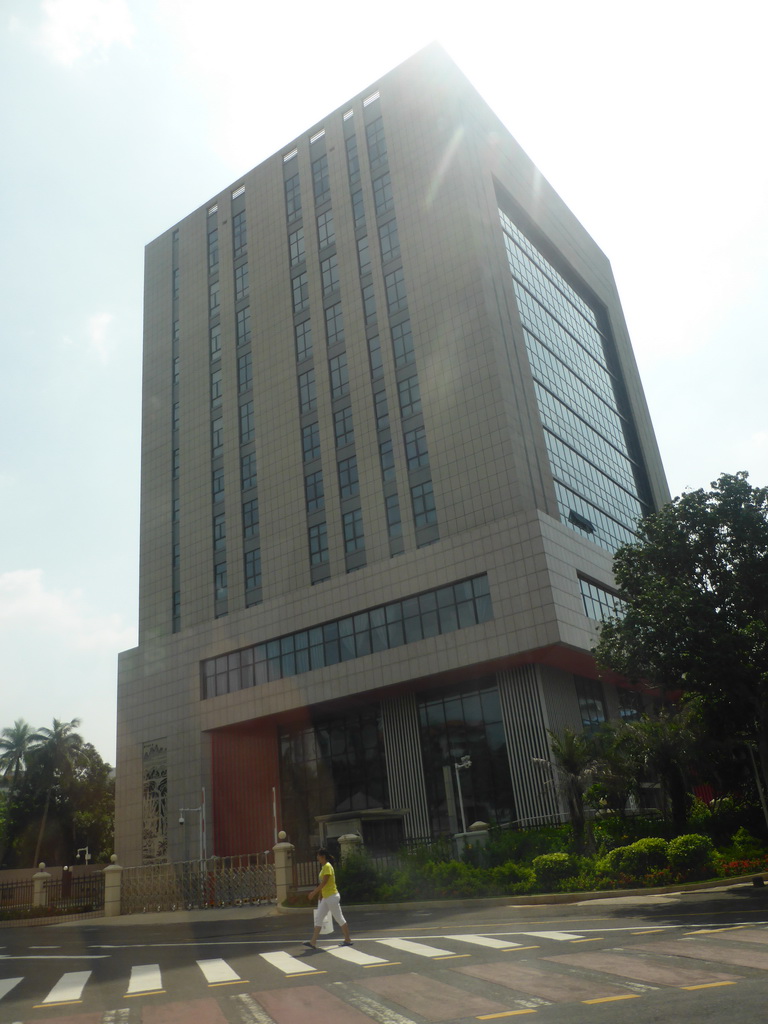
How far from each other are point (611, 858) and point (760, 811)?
1336 centimetres

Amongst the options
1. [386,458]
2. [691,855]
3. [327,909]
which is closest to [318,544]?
[386,458]

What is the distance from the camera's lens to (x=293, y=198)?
60.2 metres

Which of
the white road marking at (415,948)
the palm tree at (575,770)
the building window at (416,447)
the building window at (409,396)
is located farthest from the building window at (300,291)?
the white road marking at (415,948)

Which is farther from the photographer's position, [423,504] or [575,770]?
[423,504]

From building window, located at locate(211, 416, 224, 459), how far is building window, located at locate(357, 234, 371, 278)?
1467cm

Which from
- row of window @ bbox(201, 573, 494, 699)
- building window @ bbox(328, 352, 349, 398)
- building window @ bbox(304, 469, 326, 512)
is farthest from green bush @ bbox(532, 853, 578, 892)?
building window @ bbox(328, 352, 349, 398)

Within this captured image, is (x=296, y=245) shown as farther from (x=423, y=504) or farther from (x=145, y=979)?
(x=145, y=979)

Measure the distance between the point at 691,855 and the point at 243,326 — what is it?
47.3 m

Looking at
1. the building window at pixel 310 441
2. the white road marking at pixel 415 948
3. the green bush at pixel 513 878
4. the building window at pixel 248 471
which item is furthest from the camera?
the building window at pixel 248 471

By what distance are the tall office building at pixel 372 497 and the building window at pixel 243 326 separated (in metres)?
0.23

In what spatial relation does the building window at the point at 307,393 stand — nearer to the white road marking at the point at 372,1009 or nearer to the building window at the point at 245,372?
the building window at the point at 245,372

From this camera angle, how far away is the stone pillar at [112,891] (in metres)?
39.4

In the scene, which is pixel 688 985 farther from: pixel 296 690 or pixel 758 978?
pixel 296 690

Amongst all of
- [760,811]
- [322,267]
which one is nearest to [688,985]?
[760,811]
